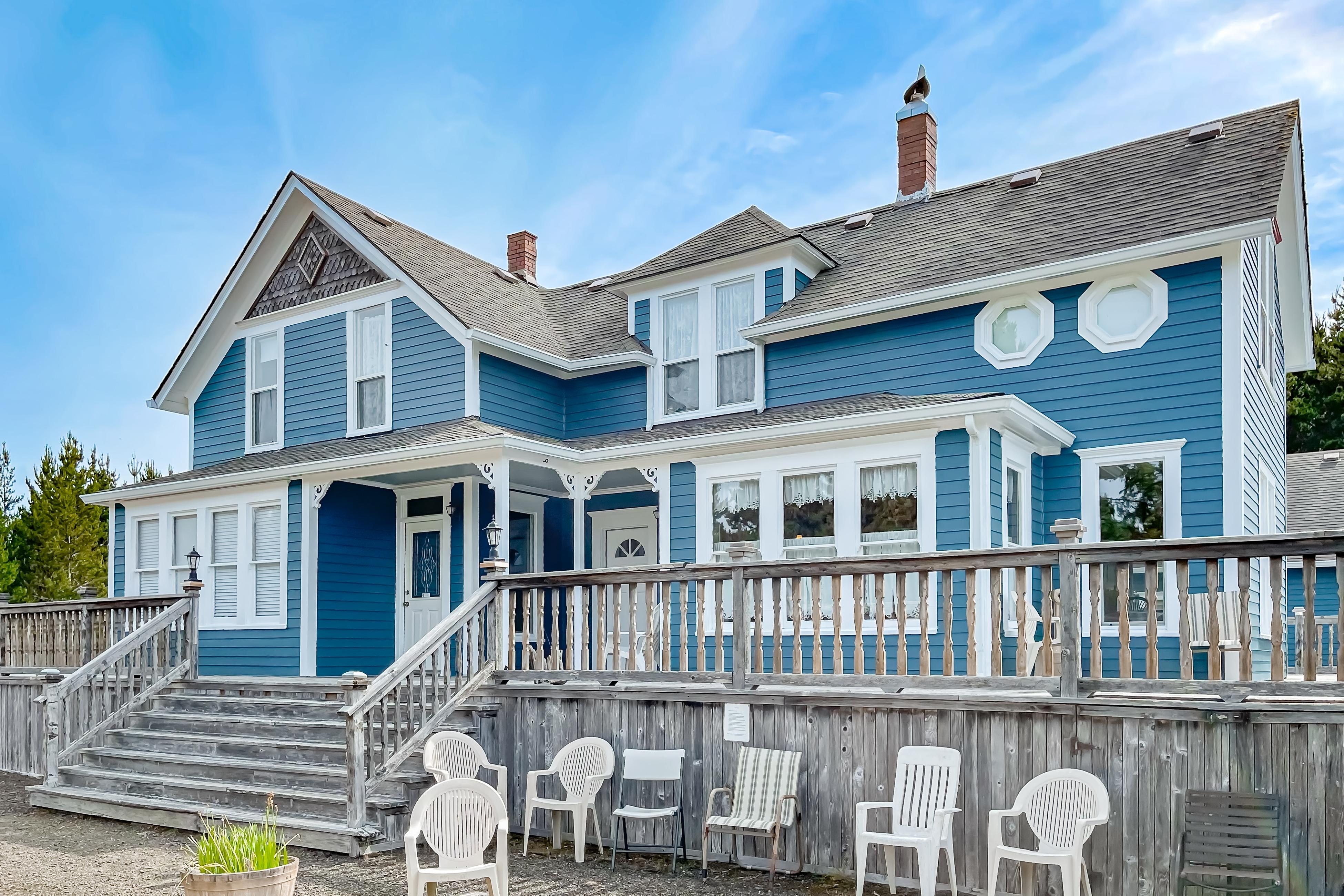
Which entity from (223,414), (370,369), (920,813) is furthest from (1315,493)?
(223,414)

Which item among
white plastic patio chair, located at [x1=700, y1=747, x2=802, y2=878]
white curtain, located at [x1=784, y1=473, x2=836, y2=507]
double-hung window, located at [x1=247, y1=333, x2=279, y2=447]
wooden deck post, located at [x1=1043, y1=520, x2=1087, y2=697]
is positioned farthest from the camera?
double-hung window, located at [x1=247, y1=333, x2=279, y2=447]

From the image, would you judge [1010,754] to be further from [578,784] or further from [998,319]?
[998,319]

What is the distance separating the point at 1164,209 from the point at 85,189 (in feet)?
74.9

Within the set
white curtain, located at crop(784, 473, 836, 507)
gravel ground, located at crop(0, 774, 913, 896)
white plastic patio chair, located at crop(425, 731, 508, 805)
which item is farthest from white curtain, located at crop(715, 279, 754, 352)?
gravel ground, located at crop(0, 774, 913, 896)

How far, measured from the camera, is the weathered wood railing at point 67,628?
12328 millimetres

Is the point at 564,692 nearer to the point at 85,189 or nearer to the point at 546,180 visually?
the point at 546,180

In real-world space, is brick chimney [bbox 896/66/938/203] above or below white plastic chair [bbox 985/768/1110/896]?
above

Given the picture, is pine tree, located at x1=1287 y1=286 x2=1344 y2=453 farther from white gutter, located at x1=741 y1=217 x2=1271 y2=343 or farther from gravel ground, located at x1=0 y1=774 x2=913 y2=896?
gravel ground, located at x1=0 y1=774 x2=913 y2=896

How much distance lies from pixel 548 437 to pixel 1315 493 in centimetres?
1306

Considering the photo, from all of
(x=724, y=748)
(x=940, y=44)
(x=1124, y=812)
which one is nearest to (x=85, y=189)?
(x=940, y=44)

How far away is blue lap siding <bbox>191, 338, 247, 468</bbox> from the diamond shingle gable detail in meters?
0.81

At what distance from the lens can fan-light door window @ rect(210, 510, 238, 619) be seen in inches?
549

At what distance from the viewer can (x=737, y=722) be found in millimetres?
8031

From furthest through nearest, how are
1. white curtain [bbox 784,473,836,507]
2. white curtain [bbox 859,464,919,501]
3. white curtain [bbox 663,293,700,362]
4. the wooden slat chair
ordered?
white curtain [bbox 663,293,700,362], white curtain [bbox 784,473,836,507], white curtain [bbox 859,464,919,501], the wooden slat chair
